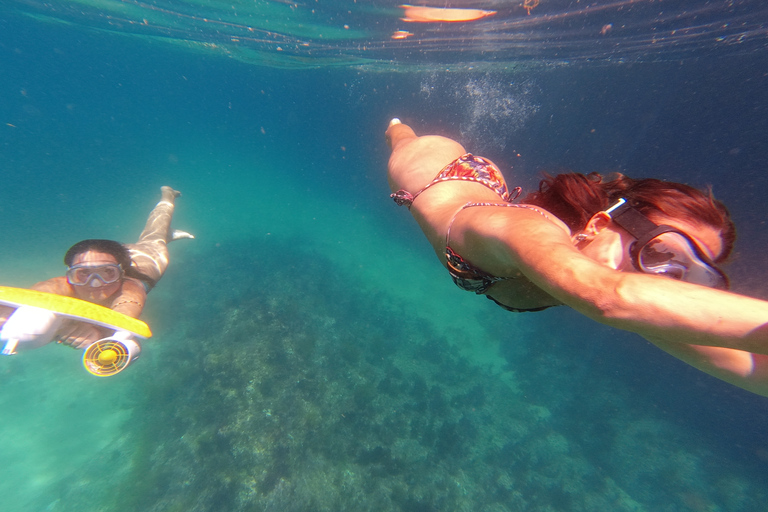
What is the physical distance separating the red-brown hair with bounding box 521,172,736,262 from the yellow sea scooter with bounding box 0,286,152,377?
15.7 feet

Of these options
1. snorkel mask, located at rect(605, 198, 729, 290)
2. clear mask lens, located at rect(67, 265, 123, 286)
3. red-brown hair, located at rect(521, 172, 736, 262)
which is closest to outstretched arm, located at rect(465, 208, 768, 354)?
snorkel mask, located at rect(605, 198, 729, 290)

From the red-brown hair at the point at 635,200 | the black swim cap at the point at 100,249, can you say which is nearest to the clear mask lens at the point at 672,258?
the red-brown hair at the point at 635,200

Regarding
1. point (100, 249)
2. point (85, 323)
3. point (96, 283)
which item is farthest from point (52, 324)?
point (100, 249)

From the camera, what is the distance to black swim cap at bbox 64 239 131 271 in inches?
189

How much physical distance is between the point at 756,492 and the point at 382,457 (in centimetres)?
1039

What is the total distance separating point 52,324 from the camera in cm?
359

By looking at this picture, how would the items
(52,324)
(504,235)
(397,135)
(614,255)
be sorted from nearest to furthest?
(504,235), (614,255), (52,324), (397,135)

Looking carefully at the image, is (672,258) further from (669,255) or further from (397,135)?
(397,135)

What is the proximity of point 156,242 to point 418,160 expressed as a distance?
7137mm

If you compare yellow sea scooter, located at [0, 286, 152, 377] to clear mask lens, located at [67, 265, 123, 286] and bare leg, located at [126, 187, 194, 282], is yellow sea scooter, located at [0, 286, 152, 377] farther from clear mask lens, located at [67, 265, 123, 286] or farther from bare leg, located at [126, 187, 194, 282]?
bare leg, located at [126, 187, 194, 282]

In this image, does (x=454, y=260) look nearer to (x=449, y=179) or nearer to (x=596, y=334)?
(x=449, y=179)

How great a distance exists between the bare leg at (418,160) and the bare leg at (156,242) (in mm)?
5693

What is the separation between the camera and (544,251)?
3.74 ft

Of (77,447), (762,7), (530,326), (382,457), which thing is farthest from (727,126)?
(77,447)
